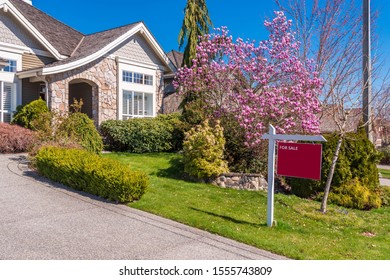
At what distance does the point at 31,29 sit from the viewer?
46.0ft

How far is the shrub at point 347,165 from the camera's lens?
9031 millimetres

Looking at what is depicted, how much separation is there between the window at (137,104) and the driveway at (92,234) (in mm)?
10246

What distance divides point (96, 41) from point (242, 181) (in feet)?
37.3

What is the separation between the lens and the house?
13.6 metres

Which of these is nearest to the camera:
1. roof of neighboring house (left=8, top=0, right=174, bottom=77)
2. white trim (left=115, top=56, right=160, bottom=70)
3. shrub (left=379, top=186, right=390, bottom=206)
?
shrub (left=379, top=186, right=390, bottom=206)

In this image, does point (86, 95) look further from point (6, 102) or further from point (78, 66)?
point (6, 102)

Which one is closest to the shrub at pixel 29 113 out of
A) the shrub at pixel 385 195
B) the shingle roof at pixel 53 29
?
the shingle roof at pixel 53 29

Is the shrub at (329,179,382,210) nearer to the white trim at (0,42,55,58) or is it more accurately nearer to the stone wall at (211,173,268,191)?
the stone wall at (211,173,268,191)

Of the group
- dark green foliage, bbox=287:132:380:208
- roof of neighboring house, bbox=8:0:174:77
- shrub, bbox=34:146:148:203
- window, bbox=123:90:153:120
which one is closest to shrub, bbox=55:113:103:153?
shrub, bbox=34:146:148:203

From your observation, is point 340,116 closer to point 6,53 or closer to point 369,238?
point 369,238

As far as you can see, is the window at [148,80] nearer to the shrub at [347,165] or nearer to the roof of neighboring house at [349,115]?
the roof of neighboring house at [349,115]

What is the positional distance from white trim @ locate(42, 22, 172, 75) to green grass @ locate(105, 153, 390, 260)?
22.6ft

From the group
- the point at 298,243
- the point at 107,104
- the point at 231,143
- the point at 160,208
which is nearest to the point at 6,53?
the point at 107,104

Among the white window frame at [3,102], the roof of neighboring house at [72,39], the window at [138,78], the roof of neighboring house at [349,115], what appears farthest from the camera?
the window at [138,78]
